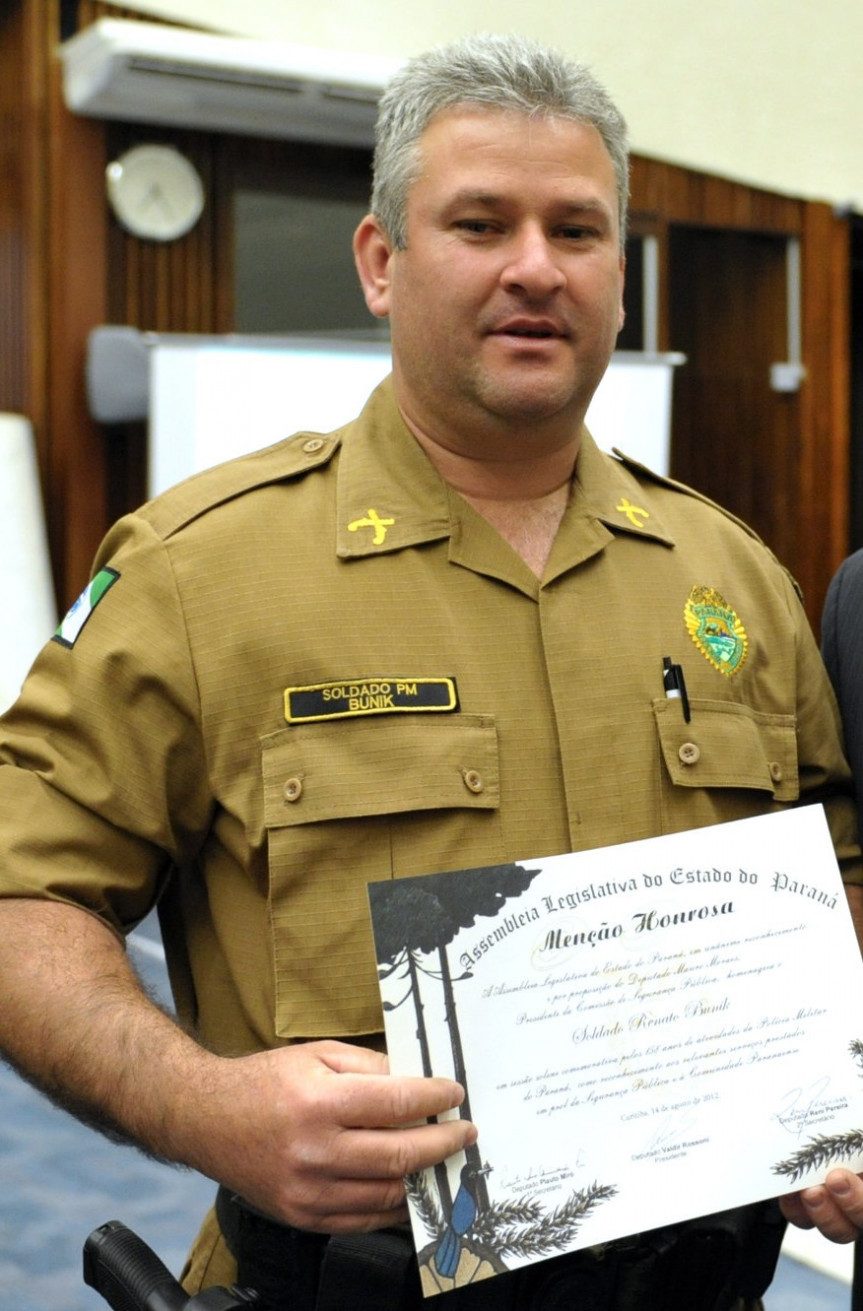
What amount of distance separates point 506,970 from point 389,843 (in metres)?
0.19

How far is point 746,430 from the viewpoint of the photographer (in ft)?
21.5

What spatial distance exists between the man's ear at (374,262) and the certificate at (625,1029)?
23.0 inches

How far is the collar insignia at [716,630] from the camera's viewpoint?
131 centimetres

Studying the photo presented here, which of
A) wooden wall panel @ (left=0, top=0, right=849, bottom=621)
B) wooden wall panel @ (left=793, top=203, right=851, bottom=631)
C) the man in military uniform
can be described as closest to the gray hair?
the man in military uniform

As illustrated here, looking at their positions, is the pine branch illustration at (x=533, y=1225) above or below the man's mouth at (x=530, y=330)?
below

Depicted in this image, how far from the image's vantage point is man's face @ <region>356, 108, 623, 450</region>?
122 cm

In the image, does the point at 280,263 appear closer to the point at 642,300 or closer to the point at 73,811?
the point at 642,300

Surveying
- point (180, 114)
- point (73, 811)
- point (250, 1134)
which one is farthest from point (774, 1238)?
point (180, 114)

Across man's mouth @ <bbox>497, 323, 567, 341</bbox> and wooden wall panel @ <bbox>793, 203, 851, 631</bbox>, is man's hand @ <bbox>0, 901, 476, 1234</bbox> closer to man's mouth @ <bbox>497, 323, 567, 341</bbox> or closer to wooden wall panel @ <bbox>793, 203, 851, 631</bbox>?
man's mouth @ <bbox>497, 323, 567, 341</bbox>

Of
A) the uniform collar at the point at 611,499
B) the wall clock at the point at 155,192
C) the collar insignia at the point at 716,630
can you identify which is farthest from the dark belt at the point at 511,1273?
the wall clock at the point at 155,192

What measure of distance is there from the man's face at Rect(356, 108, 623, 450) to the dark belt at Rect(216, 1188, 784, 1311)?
25.7 inches

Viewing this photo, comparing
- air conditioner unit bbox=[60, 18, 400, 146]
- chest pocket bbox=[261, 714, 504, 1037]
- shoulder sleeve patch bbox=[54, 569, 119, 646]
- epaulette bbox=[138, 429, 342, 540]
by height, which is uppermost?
air conditioner unit bbox=[60, 18, 400, 146]

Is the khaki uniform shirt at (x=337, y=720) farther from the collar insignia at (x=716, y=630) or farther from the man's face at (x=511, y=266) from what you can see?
the man's face at (x=511, y=266)

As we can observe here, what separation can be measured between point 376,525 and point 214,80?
3.95m
